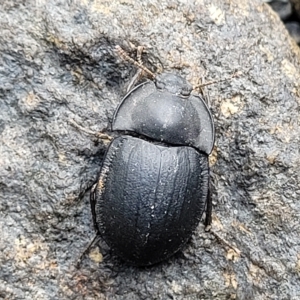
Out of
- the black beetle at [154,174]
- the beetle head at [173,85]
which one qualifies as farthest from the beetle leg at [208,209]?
the beetle head at [173,85]

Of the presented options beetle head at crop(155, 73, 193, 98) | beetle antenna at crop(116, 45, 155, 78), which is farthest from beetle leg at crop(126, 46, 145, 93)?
beetle head at crop(155, 73, 193, 98)

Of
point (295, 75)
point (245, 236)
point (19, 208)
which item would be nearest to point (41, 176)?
point (19, 208)

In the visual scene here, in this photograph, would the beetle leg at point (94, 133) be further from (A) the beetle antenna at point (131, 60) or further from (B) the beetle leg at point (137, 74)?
(A) the beetle antenna at point (131, 60)

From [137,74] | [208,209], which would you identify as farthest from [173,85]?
[208,209]

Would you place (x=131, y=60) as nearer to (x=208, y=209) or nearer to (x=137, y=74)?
(x=137, y=74)

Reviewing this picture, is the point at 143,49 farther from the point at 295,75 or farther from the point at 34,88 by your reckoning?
the point at 295,75

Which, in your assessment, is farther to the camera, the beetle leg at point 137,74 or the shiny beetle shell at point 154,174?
the beetle leg at point 137,74

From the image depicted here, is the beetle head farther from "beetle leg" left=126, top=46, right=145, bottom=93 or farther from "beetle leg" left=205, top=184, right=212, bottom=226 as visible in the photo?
"beetle leg" left=205, top=184, right=212, bottom=226
